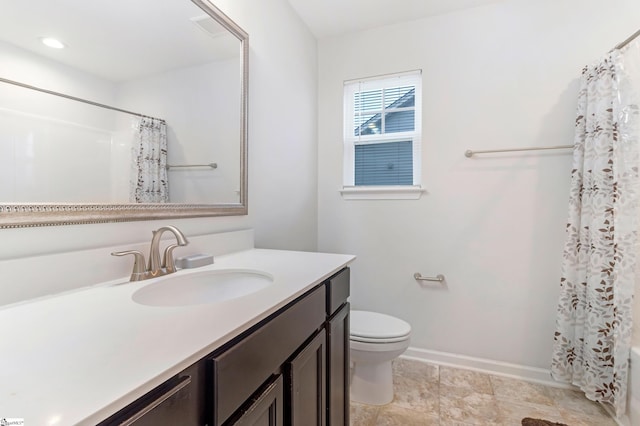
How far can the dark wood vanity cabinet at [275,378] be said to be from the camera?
47 centimetres

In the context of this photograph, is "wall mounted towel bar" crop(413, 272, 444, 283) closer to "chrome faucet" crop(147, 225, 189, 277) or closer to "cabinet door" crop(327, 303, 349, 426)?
"cabinet door" crop(327, 303, 349, 426)

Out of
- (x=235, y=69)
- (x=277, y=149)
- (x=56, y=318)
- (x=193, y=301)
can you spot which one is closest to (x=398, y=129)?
(x=277, y=149)

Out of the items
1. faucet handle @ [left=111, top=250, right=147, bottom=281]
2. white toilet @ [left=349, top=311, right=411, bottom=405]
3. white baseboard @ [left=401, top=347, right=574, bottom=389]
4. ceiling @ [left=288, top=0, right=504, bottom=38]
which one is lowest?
white baseboard @ [left=401, top=347, right=574, bottom=389]

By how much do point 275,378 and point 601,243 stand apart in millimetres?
1751

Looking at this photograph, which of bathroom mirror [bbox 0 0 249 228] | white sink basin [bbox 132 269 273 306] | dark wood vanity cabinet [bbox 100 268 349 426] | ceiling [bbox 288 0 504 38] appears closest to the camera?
dark wood vanity cabinet [bbox 100 268 349 426]

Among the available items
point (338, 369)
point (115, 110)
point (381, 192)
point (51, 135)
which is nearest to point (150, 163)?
point (115, 110)

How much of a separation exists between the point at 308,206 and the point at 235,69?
1053 millimetres

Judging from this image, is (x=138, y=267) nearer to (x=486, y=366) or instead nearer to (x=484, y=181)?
(x=484, y=181)

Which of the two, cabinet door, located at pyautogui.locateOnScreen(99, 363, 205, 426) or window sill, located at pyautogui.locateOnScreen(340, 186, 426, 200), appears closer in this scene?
cabinet door, located at pyautogui.locateOnScreen(99, 363, 205, 426)

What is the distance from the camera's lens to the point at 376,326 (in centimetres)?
167

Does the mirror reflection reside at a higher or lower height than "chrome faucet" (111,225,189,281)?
higher

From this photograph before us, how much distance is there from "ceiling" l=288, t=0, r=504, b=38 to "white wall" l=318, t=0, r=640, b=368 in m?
0.06

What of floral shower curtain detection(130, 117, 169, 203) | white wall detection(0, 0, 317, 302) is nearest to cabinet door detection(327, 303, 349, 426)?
white wall detection(0, 0, 317, 302)

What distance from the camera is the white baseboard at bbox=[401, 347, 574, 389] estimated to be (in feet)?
6.13
